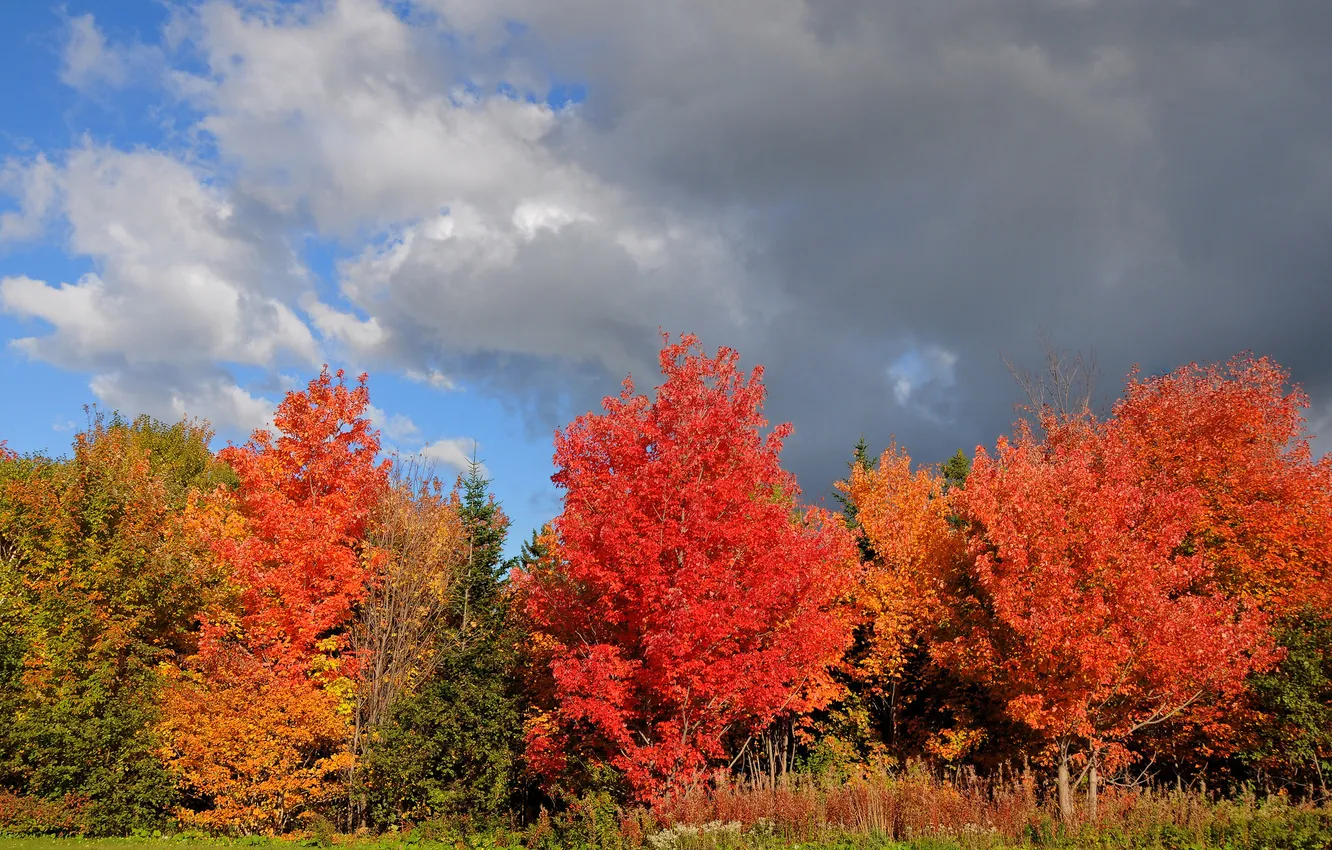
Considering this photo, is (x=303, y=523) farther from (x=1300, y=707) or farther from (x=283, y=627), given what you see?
(x=1300, y=707)

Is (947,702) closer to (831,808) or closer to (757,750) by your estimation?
(757,750)

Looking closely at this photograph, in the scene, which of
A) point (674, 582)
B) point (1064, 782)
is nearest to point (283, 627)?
point (674, 582)

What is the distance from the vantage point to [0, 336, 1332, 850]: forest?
624 inches

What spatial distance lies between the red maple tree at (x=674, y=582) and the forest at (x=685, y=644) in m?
0.09

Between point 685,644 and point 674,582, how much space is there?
4.37 feet

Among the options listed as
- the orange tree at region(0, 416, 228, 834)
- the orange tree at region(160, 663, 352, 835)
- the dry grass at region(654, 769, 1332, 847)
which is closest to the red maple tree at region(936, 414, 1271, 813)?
the dry grass at region(654, 769, 1332, 847)

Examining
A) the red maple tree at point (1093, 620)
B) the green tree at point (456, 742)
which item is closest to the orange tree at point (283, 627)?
the green tree at point (456, 742)

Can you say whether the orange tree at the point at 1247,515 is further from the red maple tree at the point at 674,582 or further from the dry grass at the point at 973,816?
the red maple tree at the point at 674,582

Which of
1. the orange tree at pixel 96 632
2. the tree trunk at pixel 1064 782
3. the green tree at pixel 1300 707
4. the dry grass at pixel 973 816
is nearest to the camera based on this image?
the dry grass at pixel 973 816

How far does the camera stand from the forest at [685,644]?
15852mm

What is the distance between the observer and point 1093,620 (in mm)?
15992

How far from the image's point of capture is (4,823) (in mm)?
19734

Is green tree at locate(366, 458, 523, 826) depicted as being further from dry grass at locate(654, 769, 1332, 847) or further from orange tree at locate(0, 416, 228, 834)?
orange tree at locate(0, 416, 228, 834)

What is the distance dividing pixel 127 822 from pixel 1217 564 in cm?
2963
